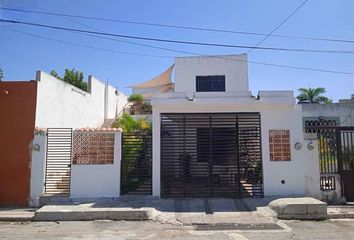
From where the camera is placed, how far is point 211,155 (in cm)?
1227

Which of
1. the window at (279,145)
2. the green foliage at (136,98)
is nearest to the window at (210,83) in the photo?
the green foliage at (136,98)

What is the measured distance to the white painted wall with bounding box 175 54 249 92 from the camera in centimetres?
2272

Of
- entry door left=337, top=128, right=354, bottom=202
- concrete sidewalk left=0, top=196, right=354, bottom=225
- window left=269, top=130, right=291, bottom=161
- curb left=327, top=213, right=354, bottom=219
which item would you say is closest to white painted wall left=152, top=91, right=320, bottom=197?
window left=269, top=130, right=291, bottom=161

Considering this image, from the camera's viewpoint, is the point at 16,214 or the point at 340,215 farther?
the point at 16,214

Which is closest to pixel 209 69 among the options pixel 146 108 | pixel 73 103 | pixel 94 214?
pixel 146 108

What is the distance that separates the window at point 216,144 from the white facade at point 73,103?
239 inches

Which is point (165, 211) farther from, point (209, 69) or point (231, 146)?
point (209, 69)

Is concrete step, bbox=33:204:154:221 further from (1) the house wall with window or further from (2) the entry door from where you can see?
(1) the house wall with window

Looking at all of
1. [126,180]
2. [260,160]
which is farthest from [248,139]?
[126,180]

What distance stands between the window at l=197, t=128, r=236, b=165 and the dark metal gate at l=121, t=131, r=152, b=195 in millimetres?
1794

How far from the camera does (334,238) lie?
754cm

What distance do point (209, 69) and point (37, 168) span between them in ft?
45.9

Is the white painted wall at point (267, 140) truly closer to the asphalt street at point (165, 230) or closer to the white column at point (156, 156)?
the white column at point (156, 156)

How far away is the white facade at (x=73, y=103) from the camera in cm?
1436
